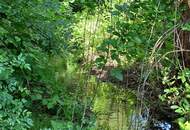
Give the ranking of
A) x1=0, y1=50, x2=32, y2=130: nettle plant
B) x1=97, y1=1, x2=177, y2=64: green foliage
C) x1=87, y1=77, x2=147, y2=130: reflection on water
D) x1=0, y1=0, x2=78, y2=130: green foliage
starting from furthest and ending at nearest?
x1=87, y1=77, x2=147, y2=130: reflection on water < x1=0, y1=0, x2=78, y2=130: green foliage < x1=97, y1=1, x2=177, y2=64: green foliage < x1=0, y1=50, x2=32, y2=130: nettle plant

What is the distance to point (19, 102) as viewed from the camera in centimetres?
280

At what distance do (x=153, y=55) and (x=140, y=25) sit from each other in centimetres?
47

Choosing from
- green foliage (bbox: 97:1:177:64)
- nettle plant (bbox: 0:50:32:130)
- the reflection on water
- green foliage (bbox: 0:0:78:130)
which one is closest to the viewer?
nettle plant (bbox: 0:50:32:130)

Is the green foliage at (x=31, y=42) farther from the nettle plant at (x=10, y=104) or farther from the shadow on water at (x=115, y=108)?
the shadow on water at (x=115, y=108)

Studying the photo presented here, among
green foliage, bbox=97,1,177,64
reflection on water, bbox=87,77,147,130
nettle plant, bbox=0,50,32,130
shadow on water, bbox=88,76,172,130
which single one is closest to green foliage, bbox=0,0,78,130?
nettle plant, bbox=0,50,32,130

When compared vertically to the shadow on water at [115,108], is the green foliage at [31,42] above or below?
above

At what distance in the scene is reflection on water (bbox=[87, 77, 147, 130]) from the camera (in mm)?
4293

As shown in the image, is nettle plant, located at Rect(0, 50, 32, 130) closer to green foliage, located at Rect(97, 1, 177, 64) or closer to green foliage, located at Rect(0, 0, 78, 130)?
green foliage, located at Rect(0, 0, 78, 130)

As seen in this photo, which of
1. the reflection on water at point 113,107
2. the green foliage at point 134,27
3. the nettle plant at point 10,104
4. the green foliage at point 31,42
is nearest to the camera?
the nettle plant at point 10,104

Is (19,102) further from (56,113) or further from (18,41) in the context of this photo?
(56,113)

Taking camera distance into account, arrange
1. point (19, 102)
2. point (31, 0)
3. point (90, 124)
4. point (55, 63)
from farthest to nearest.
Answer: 1. point (55, 63)
2. point (31, 0)
3. point (90, 124)
4. point (19, 102)

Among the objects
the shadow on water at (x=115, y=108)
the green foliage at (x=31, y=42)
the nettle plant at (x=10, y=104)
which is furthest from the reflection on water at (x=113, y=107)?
the nettle plant at (x=10, y=104)

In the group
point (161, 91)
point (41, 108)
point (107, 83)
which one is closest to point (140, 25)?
point (41, 108)

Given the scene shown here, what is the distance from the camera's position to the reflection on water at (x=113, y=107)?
429 cm
